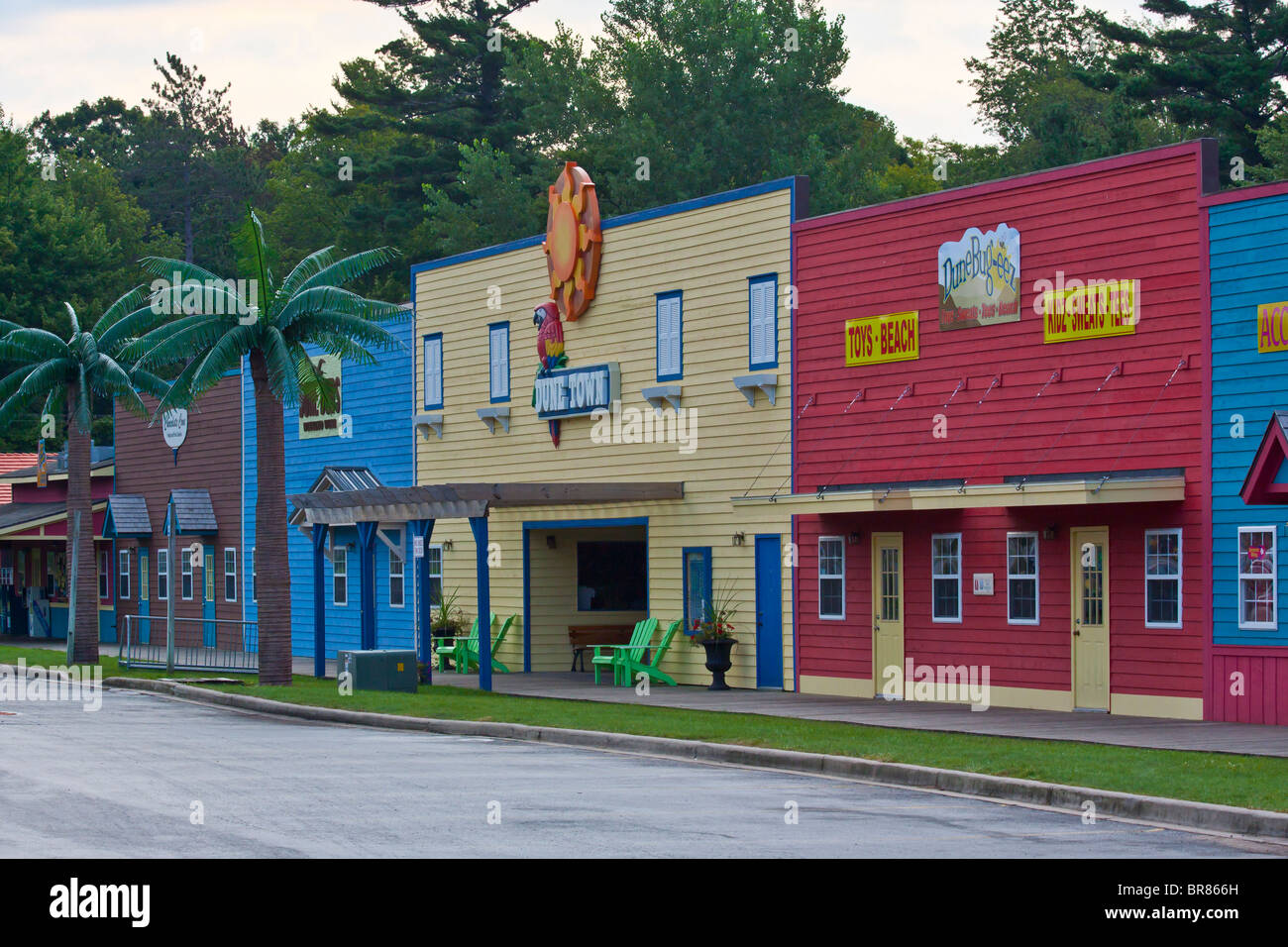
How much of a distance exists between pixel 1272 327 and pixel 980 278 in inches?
184

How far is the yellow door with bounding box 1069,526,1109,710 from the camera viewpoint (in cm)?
2259

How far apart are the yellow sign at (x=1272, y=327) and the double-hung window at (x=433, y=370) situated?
60.3ft

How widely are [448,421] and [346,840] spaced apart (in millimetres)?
23273

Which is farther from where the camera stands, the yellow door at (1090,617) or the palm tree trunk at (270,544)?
the palm tree trunk at (270,544)

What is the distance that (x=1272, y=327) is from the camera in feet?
67.9

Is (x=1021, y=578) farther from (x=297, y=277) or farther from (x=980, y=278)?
(x=297, y=277)

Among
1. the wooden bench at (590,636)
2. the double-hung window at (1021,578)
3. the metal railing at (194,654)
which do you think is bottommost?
the metal railing at (194,654)

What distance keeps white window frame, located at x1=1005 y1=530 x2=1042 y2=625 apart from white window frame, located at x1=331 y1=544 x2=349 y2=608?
18422 millimetres

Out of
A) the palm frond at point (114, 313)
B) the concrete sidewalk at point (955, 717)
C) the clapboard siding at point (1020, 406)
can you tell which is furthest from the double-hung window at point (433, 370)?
the clapboard siding at point (1020, 406)

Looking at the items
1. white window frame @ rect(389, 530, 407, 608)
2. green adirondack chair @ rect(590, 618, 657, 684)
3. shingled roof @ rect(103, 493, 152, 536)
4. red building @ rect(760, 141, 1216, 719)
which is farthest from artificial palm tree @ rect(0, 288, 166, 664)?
red building @ rect(760, 141, 1216, 719)

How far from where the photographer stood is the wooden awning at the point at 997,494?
2131cm

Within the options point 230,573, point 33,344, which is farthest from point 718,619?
point 230,573

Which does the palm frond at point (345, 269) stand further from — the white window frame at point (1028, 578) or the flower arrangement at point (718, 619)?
the white window frame at point (1028, 578)

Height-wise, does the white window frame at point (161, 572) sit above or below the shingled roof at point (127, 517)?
below
